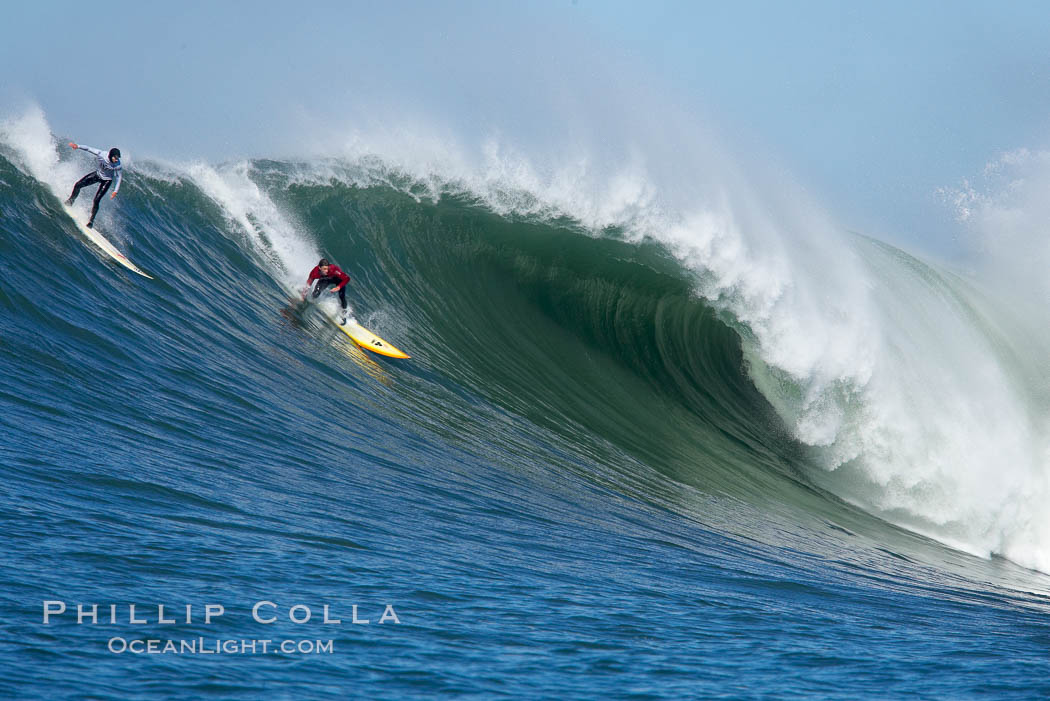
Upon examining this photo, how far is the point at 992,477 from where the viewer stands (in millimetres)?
11383

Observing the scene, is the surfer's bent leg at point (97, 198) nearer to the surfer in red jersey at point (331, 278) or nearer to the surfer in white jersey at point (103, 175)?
the surfer in white jersey at point (103, 175)

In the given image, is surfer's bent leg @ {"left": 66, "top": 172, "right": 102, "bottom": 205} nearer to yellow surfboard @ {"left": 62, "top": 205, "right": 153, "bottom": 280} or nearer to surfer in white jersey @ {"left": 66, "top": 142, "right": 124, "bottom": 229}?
surfer in white jersey @ {"left": 66, "top": 142, "right": 124, "bottom": 229}

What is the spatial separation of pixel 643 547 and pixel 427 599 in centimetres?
242

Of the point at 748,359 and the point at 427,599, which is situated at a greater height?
the point at 748,359

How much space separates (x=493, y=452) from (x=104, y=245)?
540cm

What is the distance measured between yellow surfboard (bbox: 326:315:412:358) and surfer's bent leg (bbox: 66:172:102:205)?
11.2 ft

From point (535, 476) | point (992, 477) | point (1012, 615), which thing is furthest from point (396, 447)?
point (992, 477)

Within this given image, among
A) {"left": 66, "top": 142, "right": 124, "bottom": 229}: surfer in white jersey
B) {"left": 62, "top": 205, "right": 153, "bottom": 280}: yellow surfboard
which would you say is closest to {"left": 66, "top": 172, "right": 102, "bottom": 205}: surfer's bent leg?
{"left": 66, "top": 142, "right": 124, "bottom": 229}: surfer in white jersey

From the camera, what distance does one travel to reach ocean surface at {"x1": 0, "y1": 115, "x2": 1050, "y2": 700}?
468 centimetres

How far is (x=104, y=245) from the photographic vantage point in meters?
11.4

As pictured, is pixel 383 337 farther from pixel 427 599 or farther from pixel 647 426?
pixel 427 599

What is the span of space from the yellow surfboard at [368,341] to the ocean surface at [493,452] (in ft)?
0.53

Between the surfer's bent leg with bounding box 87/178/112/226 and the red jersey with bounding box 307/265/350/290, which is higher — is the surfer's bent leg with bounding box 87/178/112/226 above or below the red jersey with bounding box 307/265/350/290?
above

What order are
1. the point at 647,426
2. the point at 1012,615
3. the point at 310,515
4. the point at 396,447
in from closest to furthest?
1. the point at 310,515
2. the point at 1012,615
3. the point at 396,447
4. the point at 647,426
